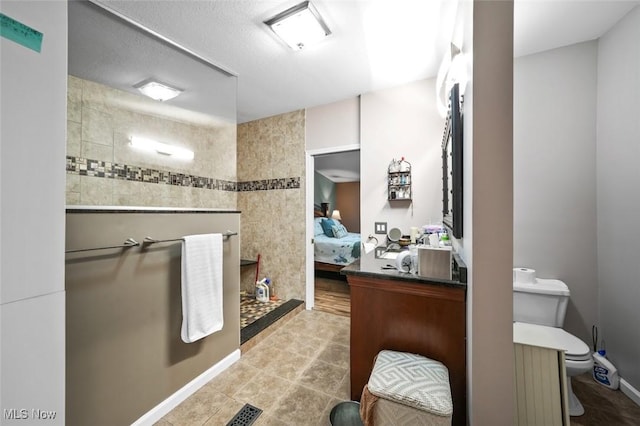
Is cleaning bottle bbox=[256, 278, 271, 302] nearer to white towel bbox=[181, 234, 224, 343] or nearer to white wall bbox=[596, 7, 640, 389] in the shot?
white towel bbox=[181, 234, 224, 343]

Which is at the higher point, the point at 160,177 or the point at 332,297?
the point at 160,177

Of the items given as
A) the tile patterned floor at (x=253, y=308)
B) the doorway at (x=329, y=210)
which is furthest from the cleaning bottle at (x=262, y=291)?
the doorway at (x=329, y=210)

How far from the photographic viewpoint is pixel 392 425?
37.8 inches

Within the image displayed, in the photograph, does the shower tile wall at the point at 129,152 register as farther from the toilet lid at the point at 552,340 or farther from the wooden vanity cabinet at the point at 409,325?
the toilet lid at the point at 552,340

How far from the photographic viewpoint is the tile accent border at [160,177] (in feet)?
6.25

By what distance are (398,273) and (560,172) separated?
71.5 inches

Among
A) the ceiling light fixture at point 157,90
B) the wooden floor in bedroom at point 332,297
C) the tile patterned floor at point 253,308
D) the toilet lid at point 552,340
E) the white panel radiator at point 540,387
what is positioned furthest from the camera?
the wooden floor in bedroom at point 332,297

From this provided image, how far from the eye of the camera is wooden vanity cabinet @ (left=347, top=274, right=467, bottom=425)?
46.1 inches

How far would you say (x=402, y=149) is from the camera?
245cm

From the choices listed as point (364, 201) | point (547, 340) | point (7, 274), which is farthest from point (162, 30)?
point (547, 340)

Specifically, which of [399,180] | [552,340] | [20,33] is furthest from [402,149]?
[20,33]

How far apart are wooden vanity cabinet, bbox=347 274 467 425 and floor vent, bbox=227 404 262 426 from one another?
0.62 meters

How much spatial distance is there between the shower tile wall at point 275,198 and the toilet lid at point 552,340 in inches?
86.3

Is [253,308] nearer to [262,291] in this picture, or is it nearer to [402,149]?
[262,291]
